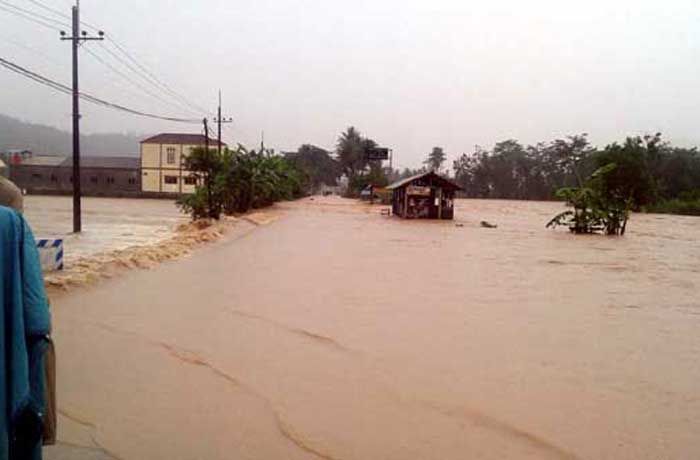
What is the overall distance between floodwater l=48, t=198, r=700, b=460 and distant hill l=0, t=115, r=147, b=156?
64486mm

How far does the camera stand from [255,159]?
41.2 meters

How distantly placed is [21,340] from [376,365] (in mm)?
5001

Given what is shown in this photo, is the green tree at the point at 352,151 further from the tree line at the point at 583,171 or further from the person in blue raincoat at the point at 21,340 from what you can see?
the person in blue raincoat at the point at 21,340

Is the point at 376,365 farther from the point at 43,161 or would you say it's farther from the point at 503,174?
the point at 503,174

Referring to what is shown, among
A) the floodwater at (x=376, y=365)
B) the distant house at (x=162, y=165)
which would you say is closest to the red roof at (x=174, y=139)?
the distant house at (x=162, y=165)

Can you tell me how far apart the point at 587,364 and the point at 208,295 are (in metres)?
6.56

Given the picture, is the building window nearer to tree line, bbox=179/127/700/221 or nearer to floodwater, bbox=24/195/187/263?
tree line, bbox=179/127/700/221

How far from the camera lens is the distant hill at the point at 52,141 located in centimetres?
8581

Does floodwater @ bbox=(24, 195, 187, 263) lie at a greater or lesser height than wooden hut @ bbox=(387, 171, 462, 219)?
lesser

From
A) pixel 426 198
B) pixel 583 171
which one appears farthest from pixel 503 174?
pixel 426 198

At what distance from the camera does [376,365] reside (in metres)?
7.07

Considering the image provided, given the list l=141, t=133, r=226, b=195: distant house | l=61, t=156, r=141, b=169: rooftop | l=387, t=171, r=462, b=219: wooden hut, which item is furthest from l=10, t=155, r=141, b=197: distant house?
l=387, t=171, r=462, b=219: wooden hut

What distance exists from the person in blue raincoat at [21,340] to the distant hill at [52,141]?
72501 mm

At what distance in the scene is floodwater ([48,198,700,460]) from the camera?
4980mm
